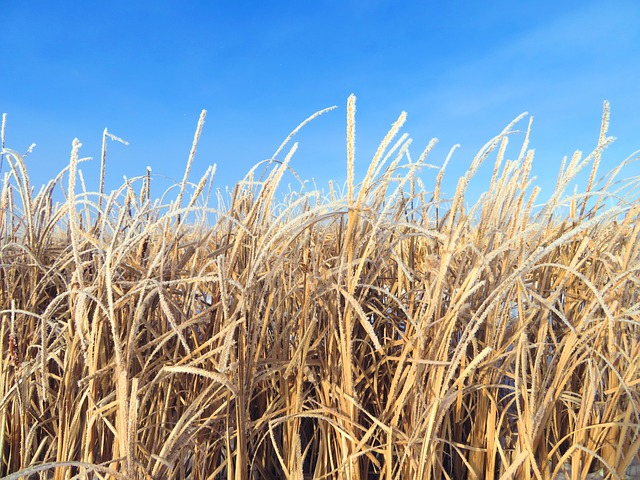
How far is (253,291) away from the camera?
931 millimetres

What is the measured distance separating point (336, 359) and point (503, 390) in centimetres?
63

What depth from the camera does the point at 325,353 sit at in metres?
1.10

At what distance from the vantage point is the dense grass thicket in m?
0.88

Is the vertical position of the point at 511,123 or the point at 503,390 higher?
the point at 511,123

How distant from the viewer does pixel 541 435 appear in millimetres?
1101

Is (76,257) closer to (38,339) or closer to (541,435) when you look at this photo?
(38,339)

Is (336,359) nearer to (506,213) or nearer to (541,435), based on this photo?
(541,435)

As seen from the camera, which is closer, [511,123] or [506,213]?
[511,123]

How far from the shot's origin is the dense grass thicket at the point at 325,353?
884 mm

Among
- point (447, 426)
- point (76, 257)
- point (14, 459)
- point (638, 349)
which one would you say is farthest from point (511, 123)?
point (14, 459)

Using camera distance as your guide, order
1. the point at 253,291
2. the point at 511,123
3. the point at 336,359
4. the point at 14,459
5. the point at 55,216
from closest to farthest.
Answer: the point at 253,291 → the point at 336,359 → the point at 511,123 → the point at 14,459 → the point at 55,216

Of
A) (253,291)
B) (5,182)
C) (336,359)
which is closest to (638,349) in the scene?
(336,359)

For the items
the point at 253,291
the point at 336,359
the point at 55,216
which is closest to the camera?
the point at 253,291

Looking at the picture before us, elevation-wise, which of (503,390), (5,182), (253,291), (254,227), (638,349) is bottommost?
(503,390)
